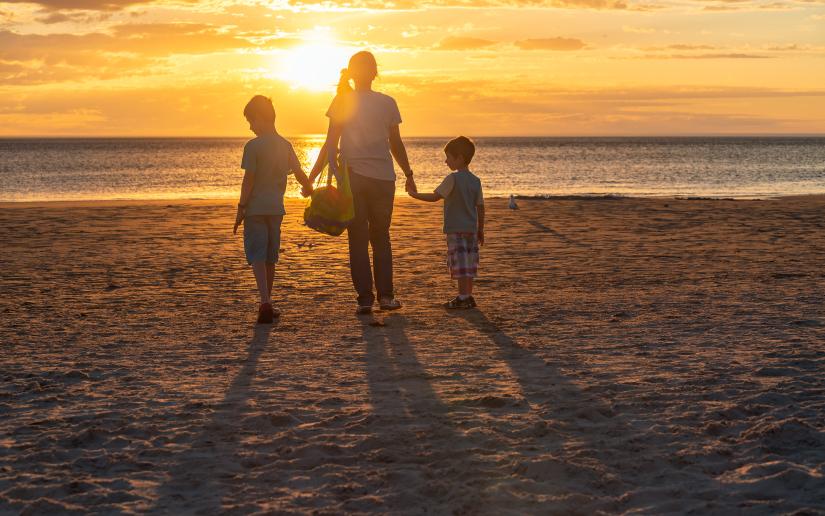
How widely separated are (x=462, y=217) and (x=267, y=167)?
5.72ft

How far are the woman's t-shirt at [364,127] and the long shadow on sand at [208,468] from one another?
2.96m

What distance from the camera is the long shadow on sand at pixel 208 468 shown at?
3693mm

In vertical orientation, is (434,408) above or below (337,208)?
below

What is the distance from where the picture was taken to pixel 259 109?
7.62 metres

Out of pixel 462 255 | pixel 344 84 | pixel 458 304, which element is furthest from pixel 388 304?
pixel 344 84

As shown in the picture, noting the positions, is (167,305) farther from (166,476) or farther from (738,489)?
(738,489)

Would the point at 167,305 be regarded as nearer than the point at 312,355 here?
No

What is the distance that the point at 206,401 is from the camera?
514 centimetres

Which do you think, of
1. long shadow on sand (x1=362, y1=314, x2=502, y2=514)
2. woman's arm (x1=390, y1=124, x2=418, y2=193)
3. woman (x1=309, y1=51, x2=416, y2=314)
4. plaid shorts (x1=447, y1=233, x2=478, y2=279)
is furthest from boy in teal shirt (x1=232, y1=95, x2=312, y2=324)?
long shadow on sand (x1=362, y1=314, x2=502, y2=514)

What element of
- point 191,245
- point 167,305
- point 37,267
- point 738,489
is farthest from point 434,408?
point 191,245

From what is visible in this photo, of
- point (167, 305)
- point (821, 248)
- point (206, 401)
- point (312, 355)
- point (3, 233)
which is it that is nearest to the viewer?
point (206, 401)

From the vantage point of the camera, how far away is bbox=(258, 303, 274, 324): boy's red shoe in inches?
295

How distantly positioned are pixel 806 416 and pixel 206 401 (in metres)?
3.15

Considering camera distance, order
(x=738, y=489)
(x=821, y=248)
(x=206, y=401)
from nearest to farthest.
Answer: (x=738, y=489)
(x=206, y=401)
(x=821, y=248)
